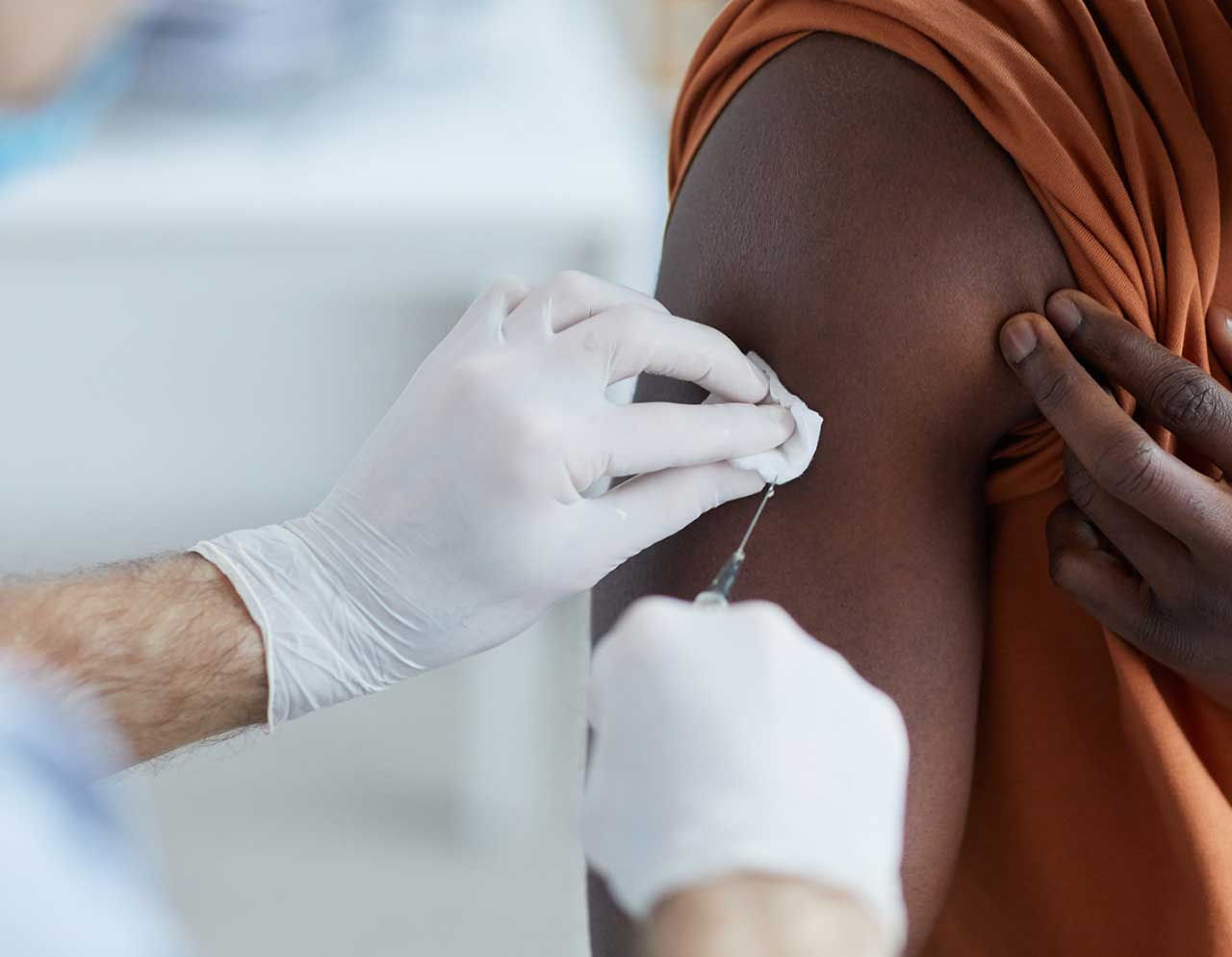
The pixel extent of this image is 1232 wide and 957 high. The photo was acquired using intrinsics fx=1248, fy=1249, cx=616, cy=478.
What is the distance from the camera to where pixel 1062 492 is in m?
0.99

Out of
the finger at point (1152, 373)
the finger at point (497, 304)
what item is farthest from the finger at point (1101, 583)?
the finger at point (497, 304)

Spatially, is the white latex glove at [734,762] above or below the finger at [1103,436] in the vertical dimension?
below

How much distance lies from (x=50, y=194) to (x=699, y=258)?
1421mm

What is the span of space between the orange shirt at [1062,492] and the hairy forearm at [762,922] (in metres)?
0.39

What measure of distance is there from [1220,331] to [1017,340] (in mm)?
164

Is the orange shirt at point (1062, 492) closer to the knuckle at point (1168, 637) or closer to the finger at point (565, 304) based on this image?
the knuckle at point (1168, 637)

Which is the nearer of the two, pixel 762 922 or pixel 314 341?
pixel 762 922

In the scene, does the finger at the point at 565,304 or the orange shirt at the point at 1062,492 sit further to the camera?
the finger at the point at 565,304

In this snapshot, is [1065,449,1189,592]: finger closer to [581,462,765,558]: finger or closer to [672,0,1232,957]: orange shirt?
[672,0,1232,957]: orange shirt

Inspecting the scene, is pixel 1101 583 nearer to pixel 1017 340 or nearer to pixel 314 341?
pixel 1017 340

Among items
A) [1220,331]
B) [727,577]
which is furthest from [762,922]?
[1220,331]

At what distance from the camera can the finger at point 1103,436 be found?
88 centimetres

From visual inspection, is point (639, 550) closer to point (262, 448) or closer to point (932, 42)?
point (932, 42)

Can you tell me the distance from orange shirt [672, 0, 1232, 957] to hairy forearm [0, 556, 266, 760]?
23.4 inches
